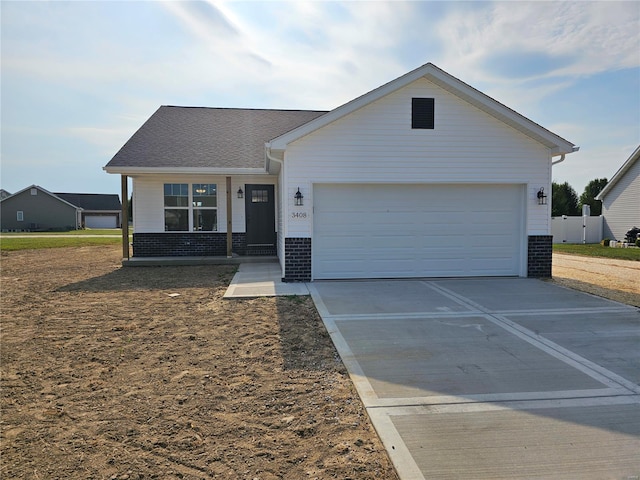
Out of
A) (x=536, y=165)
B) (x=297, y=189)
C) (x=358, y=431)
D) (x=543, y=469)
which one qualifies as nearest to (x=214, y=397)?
(x=358, y=431)

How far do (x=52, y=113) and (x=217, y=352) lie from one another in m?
12.5

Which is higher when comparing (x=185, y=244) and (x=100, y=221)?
(x=100, y=221)

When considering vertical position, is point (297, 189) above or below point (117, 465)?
above

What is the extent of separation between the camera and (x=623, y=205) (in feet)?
79.4

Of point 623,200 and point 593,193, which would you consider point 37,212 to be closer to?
point 623,200

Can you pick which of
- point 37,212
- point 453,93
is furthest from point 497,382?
point 37,212

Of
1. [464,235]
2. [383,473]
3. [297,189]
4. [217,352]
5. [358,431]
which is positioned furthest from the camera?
[464,235]

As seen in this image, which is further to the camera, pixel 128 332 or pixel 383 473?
pixel 128 332

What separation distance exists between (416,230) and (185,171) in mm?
7043

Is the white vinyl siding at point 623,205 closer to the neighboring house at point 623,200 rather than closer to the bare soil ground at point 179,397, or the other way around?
the neighboring house at point 623,200

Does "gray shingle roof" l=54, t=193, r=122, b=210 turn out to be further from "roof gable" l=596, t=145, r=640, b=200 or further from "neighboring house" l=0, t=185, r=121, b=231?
"roof gable" l=596, t=145, r=640, b=200

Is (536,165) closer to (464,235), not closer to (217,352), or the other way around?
(464,235)

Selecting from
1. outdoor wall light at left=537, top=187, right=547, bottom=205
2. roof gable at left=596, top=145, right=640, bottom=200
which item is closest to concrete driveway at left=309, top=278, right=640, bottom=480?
outdoor wall light at left=537, top=187, right=547, bottom=205

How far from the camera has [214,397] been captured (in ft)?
12.4
